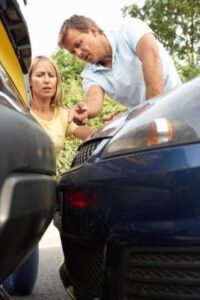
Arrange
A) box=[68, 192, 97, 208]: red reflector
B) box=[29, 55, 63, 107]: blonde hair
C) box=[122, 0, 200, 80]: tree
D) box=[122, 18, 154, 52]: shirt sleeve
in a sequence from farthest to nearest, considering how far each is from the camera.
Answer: box=[122, 0, 200, 80]: tree < box=[29, 55, 63, 107]: blonde hair < box=[122, 18, 154, 52]: shirt sleeve < box=[68, 192, 97, 208]: red reflector

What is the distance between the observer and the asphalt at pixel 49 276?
3287 millimetres

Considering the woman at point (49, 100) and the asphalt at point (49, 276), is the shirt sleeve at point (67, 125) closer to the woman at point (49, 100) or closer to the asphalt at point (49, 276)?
the woman at point (49, 100)

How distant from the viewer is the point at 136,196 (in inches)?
66.7

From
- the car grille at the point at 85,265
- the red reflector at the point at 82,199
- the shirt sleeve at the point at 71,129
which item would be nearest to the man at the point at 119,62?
the shirt sleeve at the point at 71,129

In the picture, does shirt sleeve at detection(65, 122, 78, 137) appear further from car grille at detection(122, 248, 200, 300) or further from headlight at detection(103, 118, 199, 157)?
car grille at detection(122, 248, 200, 300)

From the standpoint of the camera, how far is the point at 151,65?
3.07 meters

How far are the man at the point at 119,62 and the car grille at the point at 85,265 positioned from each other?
117 cm

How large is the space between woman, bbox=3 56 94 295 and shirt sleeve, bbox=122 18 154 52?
21.4 inches

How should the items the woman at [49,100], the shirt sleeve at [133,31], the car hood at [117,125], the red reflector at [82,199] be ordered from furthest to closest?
the woman at [49,100] < the shirt sleeve at [133,31] < the car hood at [117,125] < the red reflector at [82,199]

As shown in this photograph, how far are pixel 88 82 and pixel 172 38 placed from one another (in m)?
16.6

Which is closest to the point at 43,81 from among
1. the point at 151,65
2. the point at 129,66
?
the point at 129,66

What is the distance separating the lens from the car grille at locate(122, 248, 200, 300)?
1654mm

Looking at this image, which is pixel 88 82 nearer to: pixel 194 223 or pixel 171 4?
pixel 194 223

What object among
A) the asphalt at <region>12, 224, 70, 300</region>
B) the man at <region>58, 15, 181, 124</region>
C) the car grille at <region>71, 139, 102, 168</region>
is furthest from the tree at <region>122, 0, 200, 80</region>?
the car grille at <region>71, 139, 102, 168</region>
